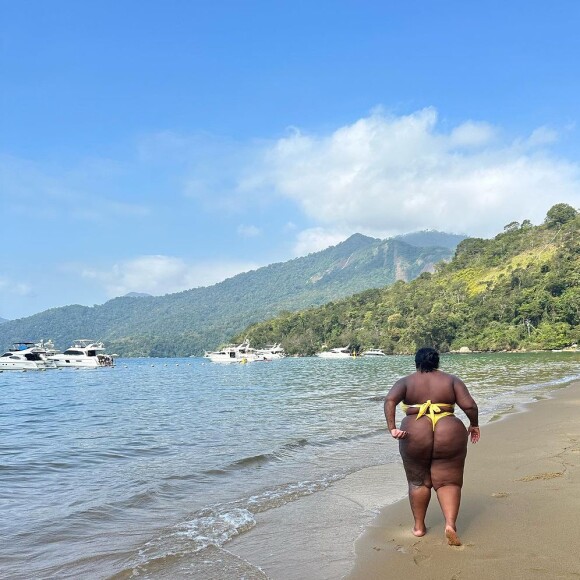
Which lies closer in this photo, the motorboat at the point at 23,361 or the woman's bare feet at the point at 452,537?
the woman's bare feet at the point at 452,537

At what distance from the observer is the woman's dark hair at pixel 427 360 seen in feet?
20.4

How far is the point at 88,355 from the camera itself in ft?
303

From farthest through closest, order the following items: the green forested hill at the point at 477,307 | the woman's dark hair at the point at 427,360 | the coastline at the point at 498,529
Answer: the green forested hill at the point at 477,307 → the woman's dark hair at the point at 427,360 → the coastline at the point at 498,529

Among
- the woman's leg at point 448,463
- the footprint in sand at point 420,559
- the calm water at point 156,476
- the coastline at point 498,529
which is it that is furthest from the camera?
the calm water at point 156,476

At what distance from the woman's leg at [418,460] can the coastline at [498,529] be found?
34 cm

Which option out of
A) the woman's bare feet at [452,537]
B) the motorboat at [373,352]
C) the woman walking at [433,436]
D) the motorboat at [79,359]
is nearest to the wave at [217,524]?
the woman walking at [433,436]

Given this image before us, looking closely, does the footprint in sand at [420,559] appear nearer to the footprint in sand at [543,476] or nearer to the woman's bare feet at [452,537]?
the woman's bare feet at [452,537]

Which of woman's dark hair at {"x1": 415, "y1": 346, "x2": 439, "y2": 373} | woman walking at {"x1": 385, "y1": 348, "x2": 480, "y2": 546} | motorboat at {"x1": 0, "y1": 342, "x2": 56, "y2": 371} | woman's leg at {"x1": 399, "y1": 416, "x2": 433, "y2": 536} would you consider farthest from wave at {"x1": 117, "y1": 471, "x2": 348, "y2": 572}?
motorboat at {"x1": 0, "y1": 342, "x2": 56, "y2": 371}

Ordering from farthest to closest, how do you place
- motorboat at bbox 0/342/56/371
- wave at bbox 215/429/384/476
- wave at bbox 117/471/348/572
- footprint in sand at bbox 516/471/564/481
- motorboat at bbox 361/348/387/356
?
motorboat at bbox 361/348/387/356 < motorboat at bbox 0/342/56/371 < wave at bbox 215/429/384/476 < footprint in sand at bbox 516/471/564/481 < wave at bbox 117/471/348/572

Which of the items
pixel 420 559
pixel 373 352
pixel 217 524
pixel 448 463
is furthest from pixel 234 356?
pixel 420 559

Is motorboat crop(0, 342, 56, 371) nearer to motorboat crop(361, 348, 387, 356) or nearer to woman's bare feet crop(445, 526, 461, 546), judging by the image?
motorboat crop(361, 348, 387, 356)

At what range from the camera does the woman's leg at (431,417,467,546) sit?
232 inches

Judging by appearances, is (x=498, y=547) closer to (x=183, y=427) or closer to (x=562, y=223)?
(x=183, y=427)

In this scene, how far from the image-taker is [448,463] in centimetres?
595
